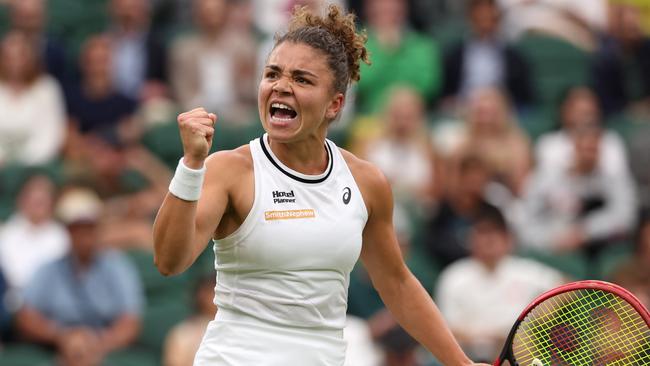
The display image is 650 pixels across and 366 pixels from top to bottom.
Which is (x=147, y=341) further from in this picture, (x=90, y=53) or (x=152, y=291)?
(x=90, y=53)

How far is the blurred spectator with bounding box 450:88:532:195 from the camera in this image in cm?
875

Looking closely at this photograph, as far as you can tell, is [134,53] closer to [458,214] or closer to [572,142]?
[458,214]

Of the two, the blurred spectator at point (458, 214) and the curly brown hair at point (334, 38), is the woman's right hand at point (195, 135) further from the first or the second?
the blurred spectator at point (458, 214)

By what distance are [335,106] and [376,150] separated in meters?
4.64

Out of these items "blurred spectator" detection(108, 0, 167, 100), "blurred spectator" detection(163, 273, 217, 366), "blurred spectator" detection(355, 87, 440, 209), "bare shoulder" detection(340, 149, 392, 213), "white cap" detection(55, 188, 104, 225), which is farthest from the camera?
"blurred spectator" detection(108, 0, 167, 100)

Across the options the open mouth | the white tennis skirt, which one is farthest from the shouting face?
the white tennis skirt

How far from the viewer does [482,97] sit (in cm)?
880

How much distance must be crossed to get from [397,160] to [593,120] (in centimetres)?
137

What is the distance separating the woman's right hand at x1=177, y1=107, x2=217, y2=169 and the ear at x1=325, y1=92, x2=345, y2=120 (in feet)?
1.81

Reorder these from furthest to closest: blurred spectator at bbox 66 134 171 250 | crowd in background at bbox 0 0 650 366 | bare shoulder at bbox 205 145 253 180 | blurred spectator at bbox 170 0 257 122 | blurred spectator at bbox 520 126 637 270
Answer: blurred spectator at bbox 170 0 257 122
blurred spectator at bbox 66 134 171 250
blurred spectator at bbox 520 126 637 270
crowd in background at bbox 0 0 650 366
bare shoulder at bbox 205 145 253 180

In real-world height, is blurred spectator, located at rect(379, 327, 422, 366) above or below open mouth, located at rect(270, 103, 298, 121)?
below

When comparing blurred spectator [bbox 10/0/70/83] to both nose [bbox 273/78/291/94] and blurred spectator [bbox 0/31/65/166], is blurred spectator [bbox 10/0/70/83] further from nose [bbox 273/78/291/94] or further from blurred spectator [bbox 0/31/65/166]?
nose [bbox 273/78/291/94]

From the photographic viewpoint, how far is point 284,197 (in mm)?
4043

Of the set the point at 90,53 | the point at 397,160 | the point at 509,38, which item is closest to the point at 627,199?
the point at 397,160
